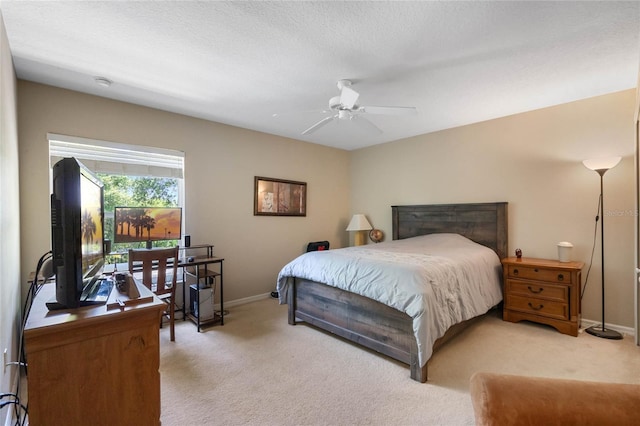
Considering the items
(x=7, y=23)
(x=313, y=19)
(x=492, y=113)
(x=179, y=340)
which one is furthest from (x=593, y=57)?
(x=179, y=340)

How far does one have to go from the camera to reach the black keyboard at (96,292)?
4.23 feet

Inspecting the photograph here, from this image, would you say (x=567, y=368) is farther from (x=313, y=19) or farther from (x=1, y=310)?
(x=1, y=310)

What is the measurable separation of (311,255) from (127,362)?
2.07 meters

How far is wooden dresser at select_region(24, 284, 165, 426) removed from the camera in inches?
41.0

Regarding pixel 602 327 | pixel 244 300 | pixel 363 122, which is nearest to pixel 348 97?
pixel 363 122

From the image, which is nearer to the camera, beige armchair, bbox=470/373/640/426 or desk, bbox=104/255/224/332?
beige armchair, bbox=470/373/640/426

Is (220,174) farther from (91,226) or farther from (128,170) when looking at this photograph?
(91,226)

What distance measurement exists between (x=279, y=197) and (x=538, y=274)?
3.45 metres

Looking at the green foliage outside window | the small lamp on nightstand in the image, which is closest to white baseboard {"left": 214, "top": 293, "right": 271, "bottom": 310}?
the green foliage outside window

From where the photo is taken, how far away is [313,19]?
1812 millimetres

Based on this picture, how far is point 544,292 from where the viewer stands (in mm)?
3025

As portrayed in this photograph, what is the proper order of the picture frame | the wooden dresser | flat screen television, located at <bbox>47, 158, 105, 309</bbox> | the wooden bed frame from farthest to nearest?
the picture frame
the wooden bed frame
flat screen television, located at <bbox>47, 158, 105, 309</bbox>
the wooden dresser

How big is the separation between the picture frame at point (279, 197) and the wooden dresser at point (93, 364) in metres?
3.02

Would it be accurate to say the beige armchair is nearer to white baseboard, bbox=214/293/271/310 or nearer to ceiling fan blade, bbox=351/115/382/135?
ceiling fan blade, bbox=351/115/382/135
